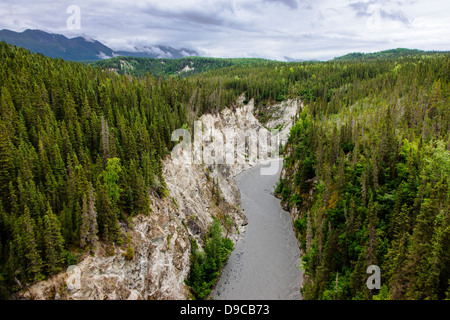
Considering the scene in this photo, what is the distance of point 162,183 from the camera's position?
1911 inches

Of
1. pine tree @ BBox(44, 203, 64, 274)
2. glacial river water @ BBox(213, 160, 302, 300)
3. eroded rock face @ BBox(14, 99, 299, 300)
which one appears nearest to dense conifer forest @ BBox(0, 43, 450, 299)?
pine tree @ BBox(44, 203, 64, 274)

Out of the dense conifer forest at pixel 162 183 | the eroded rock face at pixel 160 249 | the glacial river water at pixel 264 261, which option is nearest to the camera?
the dense conifer forest at pixel 162 183

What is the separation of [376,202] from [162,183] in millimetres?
34551

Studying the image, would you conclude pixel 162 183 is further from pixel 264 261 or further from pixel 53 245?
pixel 264 261

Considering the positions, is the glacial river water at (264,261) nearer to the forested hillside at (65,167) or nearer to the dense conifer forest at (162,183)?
the dense conifer forest at (162,183)

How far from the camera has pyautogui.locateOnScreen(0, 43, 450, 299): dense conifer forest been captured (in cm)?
2894

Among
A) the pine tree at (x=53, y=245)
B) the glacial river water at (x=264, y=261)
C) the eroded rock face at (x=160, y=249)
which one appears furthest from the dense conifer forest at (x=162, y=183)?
the glacial river water at (x=264, y=261)

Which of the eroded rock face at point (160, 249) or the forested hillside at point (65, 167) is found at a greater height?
the forested hillside at point (65, 167)

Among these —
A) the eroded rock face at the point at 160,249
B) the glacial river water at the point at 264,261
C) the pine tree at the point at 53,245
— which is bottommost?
the glacial river water at the point at 264,261

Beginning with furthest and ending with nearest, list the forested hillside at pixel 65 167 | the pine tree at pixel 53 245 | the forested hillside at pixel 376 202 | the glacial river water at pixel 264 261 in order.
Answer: the glacial river water at pixel 264 261 → the forested hillside at pixel 376 202 → the forested hillside at pixel 65 167 → the pine tree at pixel 53 245

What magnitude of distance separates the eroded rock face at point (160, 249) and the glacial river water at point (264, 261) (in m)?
4.23

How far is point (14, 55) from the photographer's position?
247ft

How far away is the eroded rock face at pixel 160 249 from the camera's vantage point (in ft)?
96.1

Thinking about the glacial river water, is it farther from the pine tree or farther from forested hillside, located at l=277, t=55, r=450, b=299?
the pine tree
